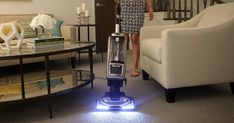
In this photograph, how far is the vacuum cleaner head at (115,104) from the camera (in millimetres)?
2293

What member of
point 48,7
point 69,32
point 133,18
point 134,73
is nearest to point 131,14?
point 133,18

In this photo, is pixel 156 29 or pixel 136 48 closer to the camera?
pixel 156 29

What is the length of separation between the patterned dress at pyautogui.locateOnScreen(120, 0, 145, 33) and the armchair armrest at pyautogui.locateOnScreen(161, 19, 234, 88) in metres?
1.13

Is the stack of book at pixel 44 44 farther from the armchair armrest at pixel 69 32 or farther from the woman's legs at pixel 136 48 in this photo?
the armchair armrest at pixel 69 32

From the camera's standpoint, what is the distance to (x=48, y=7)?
15.5ft

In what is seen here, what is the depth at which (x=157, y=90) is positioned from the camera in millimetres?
2855

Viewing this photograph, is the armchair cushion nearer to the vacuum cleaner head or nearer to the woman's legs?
the vacuum cleaner head

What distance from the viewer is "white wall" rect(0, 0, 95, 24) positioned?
14.3ft

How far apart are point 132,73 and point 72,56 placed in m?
1.02

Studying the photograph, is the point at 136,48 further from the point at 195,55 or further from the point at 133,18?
the point at 195,55

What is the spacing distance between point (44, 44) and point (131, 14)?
53.1 inches

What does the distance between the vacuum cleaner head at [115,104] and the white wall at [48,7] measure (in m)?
2.69

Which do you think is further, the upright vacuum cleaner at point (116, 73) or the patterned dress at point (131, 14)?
the patterned dress at point (131, 14)

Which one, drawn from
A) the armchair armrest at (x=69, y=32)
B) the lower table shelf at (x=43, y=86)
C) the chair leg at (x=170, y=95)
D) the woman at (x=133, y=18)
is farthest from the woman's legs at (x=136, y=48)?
the chair leg at (x=170, y=95)
